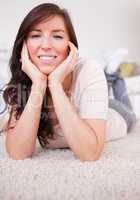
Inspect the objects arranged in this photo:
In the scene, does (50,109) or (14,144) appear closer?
(14,144)

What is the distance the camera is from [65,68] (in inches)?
47.3

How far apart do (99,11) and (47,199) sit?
201 cm

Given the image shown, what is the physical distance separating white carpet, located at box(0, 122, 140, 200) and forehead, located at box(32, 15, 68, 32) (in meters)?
0.43

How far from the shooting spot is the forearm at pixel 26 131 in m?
1.15

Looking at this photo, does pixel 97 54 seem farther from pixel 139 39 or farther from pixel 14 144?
pixel 14 144

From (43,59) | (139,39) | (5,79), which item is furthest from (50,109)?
(139,39)

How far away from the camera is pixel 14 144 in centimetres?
116

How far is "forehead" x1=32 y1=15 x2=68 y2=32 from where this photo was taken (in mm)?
1211

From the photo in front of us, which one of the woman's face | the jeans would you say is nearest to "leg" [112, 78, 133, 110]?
the jeans

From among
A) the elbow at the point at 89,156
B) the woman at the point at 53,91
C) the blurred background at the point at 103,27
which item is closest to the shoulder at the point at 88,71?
the woman at the point at 53,91

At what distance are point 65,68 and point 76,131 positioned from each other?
22cm

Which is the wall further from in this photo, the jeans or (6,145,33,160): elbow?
(6,145,33,160): elbow

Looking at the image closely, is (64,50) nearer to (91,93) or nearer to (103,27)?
(91,93)

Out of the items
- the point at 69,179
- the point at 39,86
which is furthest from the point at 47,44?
the point at 69,179
